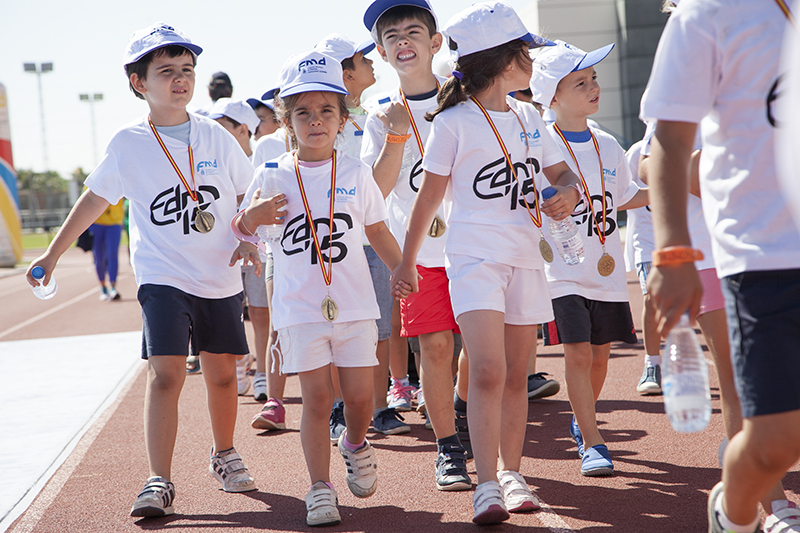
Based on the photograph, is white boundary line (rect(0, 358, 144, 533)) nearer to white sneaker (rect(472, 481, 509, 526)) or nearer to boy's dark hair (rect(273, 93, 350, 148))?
white sneaker (rect(472, 481, 509, 526))

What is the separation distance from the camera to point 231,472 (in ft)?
15.0

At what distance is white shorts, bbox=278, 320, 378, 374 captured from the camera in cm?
394

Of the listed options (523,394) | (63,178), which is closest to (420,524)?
Answer: (523,394)

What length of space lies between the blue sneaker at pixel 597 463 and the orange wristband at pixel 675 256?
2316 millimetres

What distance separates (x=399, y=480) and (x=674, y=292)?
2.67 m

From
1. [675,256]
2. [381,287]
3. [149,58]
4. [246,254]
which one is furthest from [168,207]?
[675,256]

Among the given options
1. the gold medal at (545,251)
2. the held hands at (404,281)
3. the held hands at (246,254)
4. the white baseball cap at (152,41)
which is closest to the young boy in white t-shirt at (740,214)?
the gold medal at (545,251)

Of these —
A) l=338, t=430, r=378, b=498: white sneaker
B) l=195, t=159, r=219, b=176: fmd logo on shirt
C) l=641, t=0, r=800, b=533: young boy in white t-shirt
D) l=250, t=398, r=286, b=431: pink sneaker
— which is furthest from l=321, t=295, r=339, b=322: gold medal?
l=250, t=398, r=286, b=431: pink sneaker

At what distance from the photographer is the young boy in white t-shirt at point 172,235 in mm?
4215

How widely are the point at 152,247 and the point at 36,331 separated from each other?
970 centimetres

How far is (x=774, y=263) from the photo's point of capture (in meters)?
2.24

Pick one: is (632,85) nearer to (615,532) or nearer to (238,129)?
(238,129)

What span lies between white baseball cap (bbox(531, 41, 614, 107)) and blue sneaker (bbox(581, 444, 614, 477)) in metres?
1.98

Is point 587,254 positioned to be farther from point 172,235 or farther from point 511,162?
point 172,235
